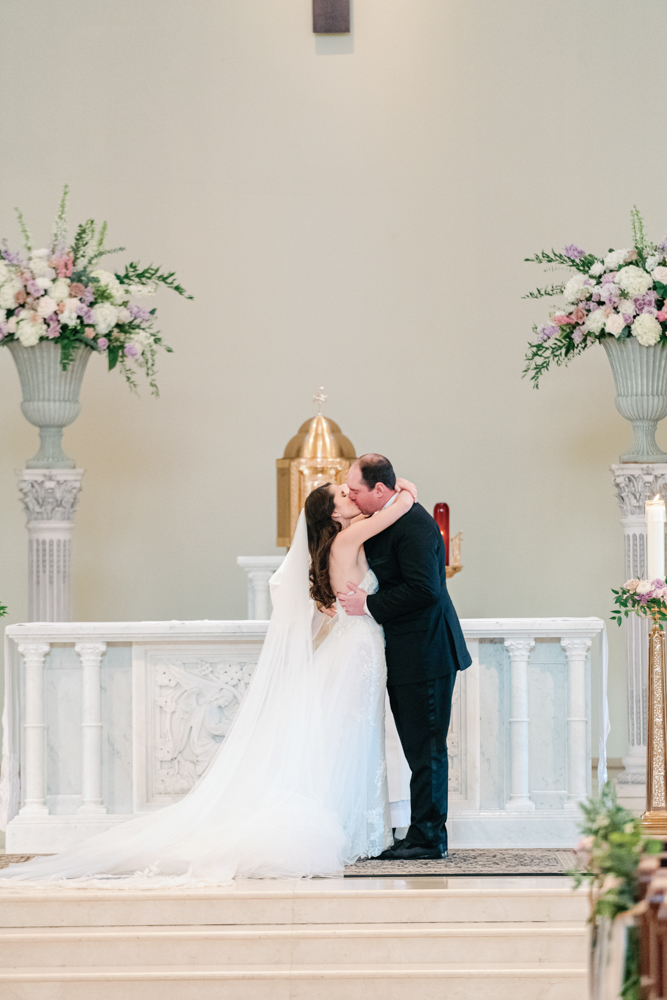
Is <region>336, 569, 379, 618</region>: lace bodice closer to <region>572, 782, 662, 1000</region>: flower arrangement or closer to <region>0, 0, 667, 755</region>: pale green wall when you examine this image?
<region>572, 782, 662, 1000</region>: flower arrangement

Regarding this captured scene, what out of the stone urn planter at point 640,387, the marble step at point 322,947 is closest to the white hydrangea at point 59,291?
the stone urn planter at point 640,387

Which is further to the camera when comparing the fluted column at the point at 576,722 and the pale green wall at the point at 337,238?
the pale green wall at the point at 337,238

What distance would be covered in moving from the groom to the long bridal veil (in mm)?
330

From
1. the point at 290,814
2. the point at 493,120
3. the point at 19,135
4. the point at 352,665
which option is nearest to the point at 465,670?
the point at 352,665

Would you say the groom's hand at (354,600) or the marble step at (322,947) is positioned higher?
the groom's hand at (354,600)

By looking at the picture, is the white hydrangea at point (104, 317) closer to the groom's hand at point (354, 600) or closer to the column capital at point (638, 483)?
the groom's hand at point (354, 600)

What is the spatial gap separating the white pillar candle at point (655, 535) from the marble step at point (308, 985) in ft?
5.24

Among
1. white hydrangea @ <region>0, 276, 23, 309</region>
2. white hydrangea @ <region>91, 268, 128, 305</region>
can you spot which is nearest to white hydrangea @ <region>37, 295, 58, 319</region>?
white hydrangea @ <region>0, 276, 23, 309</region>

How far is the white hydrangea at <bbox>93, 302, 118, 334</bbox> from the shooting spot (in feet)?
21.4

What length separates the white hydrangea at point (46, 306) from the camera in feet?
21.2

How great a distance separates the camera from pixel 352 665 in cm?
502

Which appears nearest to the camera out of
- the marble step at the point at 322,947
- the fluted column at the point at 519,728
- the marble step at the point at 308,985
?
the marble step at the point at 308,985

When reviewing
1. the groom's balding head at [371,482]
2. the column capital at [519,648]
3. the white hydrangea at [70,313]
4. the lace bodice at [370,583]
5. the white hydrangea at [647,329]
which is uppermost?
the white hydrangea at [70,313]

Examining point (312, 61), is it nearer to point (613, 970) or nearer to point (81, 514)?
point (81, 514)
